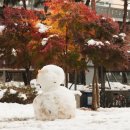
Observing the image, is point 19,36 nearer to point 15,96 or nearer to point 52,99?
point 15,96

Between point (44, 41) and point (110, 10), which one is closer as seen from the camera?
point (44, 41)

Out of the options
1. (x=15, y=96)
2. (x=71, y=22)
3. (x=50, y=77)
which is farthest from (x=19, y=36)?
(x=50, y=77)

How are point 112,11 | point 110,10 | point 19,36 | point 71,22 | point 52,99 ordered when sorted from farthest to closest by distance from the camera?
point 112,11
point 110,10
point 19,36
point 71,22
point 52,99

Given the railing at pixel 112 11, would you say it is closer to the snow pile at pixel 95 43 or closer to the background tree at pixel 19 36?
the background tree at pixel 19 36

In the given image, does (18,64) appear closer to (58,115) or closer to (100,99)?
(100,99)

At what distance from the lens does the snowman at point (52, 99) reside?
14.6 metres

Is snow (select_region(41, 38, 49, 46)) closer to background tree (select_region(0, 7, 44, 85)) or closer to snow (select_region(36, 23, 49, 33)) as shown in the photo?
snow (select_region(36, 23, 49, 33))

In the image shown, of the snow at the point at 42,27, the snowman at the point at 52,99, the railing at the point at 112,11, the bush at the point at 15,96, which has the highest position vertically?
the railing at the point at 112,11

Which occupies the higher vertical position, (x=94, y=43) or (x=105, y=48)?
(x=94, y=43)

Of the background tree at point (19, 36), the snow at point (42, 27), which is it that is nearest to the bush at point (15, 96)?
the background tree at point (19, 36)

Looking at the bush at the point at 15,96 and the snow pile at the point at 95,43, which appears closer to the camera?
the snow pile at the point at 95,43

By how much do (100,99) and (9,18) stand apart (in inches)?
241

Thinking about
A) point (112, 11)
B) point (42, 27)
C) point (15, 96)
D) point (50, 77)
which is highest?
point (112, 11)

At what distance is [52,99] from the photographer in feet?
48.2
